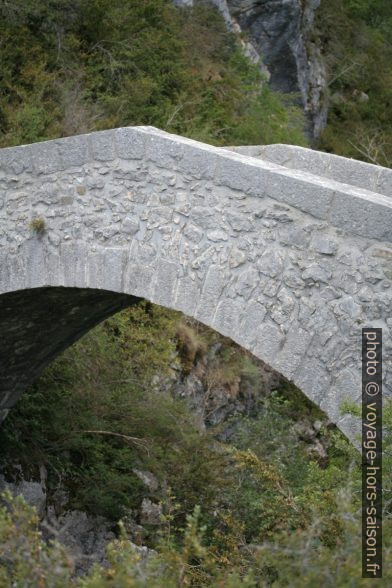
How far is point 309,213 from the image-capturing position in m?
4.94

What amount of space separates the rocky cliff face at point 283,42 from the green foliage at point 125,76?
1965mm

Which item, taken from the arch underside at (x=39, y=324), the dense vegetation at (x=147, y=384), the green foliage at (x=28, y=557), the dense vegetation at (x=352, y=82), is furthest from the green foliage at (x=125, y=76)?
the green foliage at (x=28, y=557)

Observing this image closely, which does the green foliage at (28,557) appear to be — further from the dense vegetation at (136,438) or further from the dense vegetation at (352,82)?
the dense vegetation at (352,82)

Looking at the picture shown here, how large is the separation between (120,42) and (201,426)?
5.78 meters

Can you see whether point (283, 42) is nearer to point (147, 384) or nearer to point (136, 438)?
point (147, 384)

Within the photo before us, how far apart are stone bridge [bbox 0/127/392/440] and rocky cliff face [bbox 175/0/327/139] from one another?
11.5 meters

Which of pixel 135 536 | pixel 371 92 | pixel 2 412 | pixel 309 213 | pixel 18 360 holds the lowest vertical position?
pixel 135 536

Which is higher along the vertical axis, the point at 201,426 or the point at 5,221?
the point at 5,221

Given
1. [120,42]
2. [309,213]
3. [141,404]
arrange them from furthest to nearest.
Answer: [120,42] < [141,404] < [309,213]

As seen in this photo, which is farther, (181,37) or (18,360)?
(181,37)

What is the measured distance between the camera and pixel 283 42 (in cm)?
1788

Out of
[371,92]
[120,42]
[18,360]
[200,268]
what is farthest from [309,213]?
[371,92]

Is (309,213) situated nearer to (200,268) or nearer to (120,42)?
(200,268)

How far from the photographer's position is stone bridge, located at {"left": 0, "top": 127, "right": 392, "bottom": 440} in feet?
15.7
